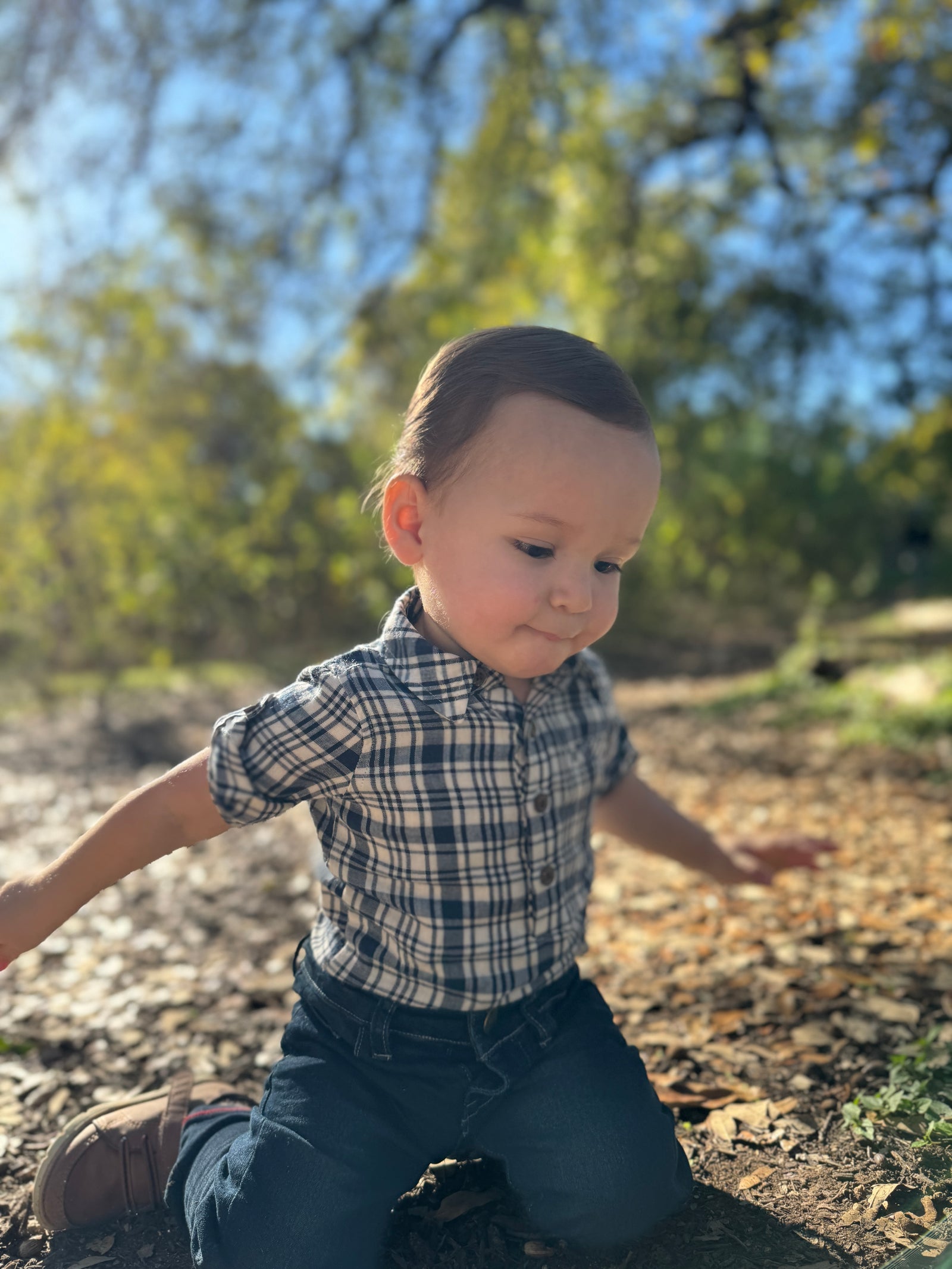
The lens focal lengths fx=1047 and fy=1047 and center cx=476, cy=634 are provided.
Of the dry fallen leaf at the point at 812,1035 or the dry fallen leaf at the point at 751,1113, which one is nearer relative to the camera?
the dry fallen leaf at the point at 751,1113

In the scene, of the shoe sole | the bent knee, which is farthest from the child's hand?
the shoe sole

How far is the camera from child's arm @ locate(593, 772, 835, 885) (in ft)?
6.85

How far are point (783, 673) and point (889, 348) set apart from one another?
2.75 m

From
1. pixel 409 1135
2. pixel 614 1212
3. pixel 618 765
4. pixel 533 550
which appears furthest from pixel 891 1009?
pixel 533 550

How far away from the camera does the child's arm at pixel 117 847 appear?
1.59 metres

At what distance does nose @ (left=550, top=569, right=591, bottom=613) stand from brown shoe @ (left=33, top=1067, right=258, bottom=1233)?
113 centimetres

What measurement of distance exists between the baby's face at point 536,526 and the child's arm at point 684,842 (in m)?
0.54

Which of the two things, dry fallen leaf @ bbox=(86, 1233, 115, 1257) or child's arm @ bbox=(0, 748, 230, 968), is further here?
dry fallen leaf @ bbox=(86, 1233, 115, 1257)

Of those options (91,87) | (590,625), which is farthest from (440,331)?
(590,625)

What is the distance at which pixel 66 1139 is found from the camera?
1828 mm

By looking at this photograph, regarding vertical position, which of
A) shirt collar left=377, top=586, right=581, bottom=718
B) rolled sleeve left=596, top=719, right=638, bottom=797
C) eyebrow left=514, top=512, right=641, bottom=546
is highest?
eyebrow left=514, top=512, right=641, bottom=546

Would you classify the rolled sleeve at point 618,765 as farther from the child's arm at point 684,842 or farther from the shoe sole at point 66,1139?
the shoe sole at point 66,1139

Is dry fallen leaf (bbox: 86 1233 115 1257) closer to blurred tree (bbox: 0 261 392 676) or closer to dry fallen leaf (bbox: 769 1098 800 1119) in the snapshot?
dry fallen leaf (bbox: 769 1098 800 1119)

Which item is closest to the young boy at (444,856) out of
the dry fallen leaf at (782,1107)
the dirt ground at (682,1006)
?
the dirt ground at (682,1006)
